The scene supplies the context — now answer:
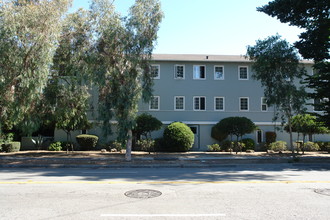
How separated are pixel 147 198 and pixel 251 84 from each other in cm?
2423

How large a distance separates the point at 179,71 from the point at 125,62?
11090mm

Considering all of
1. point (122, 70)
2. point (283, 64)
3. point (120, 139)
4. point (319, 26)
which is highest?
point (319, 26)

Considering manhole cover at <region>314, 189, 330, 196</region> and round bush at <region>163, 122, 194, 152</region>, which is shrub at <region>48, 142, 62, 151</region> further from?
manhole cover at <region>314, 189, 330, 196</region>

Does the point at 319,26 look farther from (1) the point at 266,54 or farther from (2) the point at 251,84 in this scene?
(2) the point at 251,84

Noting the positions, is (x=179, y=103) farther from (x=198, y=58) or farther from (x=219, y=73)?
(x=219, y=73)

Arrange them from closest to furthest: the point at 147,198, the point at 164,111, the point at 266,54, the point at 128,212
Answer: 1. the point at 128,212
2. the point at 147,198
3. the point at 266,54
4. the point at 164,111

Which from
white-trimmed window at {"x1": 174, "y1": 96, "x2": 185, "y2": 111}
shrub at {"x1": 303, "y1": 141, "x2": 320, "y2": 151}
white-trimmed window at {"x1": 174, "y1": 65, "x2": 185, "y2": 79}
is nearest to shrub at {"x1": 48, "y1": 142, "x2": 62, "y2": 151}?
white-trimmed window at {"x1": 174, "y1": 96, "x2": 185, "y2": 111}

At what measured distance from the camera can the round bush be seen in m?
23.2

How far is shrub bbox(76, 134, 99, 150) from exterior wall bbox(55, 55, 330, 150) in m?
1.99

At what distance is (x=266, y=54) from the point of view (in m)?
21.1

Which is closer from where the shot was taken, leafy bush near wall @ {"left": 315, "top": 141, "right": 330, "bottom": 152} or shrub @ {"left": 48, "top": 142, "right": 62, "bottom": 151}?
shrub @ {"left": 48, "top": 142, "right": 62, "bottom": 151}

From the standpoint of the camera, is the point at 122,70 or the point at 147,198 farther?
the point at 122,70

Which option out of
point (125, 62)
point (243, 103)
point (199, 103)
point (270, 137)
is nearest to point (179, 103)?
point (199, 103)

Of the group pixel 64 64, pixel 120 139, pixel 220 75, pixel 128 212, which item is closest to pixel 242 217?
pixel 128 212
